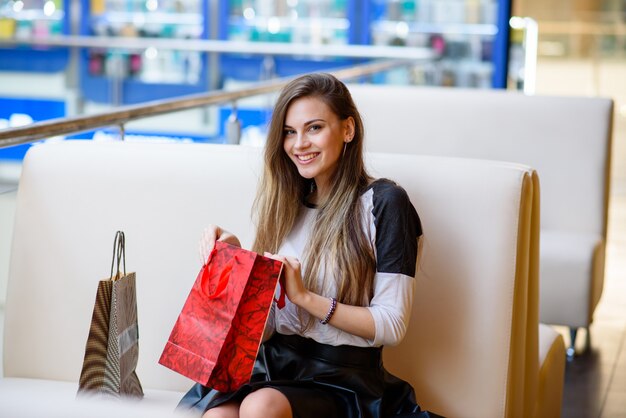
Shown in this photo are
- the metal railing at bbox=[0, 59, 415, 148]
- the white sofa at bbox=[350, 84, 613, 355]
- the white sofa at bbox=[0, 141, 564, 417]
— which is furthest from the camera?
the white sofa at bbox=[350, 84, 613, 355]

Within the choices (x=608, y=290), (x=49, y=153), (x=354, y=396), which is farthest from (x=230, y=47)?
(x=354, y=396)

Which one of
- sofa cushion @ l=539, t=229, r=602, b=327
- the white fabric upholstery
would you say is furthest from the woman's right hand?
A: the white fabric upholstery

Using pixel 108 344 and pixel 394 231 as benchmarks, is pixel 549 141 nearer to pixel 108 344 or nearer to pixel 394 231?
pixel 394 231

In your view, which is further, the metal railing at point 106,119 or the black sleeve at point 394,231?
the metal railing at point 106,119

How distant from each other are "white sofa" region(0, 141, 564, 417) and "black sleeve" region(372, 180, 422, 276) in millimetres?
216

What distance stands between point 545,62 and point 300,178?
13446 millimetres

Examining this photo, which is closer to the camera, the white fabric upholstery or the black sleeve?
the black sleeve

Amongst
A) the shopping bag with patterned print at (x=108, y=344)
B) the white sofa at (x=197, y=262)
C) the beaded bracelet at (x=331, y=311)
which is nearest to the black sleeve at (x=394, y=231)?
the beaded bracelet at (x=331, y=311)

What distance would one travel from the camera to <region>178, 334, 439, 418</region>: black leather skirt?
1896 millimetres

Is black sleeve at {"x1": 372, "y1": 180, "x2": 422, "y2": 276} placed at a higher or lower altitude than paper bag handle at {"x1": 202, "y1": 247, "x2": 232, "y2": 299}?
higher

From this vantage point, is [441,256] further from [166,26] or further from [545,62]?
[545,62]

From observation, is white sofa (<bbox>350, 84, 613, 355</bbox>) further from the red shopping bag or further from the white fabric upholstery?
the red shopping bag

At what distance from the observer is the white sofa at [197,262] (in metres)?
2.14

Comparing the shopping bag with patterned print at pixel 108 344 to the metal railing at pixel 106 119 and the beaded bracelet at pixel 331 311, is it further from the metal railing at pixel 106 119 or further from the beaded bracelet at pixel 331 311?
the metal railing at pixel 106 119
